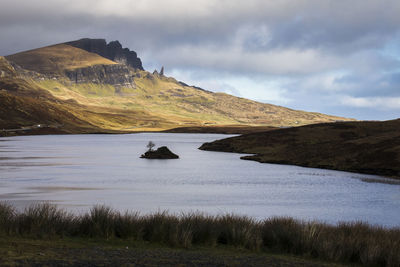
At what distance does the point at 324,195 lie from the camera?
4584 cm

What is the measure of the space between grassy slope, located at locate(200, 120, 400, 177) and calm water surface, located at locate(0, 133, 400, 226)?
4483mm

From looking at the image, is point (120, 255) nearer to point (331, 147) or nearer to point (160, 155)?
point (331, 147)

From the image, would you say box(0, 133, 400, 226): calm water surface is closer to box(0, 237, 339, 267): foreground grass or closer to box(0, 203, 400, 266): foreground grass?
box(0, 203, 400, 266): foreground grass

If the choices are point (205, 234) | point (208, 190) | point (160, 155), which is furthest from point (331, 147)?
point (205, 234)

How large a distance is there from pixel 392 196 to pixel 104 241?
33340 millimetres

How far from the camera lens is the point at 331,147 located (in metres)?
82.7

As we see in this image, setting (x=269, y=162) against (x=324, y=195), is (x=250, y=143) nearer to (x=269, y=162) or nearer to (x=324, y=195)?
(x=269, y=162)

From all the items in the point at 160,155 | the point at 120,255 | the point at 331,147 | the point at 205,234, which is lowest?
the point at 120,255

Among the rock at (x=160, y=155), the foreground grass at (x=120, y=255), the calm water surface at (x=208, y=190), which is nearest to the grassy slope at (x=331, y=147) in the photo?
the calm water surface at (x=208, y=190)

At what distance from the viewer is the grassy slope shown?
67.9 m

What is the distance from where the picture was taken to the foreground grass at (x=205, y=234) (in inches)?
682

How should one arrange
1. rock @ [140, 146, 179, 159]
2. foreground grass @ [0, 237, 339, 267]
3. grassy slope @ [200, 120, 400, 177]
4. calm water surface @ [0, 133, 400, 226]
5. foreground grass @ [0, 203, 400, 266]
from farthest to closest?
rock @ [140, 146, 179, 159] < grassy slope @ [200, 120, 400, 177] < calm water surface @ [0, 133, 400, 226] < foreground grass @ [0, 203, 400, 266] < foreground grass @ [0, 237, 339, 267]

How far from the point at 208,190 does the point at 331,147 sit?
40.0 m

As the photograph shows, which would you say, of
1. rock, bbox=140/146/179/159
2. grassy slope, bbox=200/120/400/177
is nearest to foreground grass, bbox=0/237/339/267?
grassy slope, bbox=200/120/400/177
